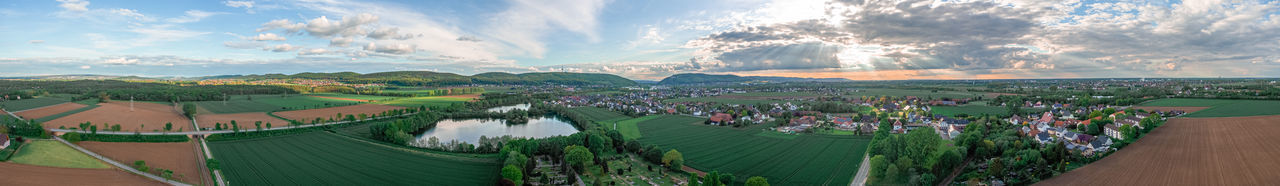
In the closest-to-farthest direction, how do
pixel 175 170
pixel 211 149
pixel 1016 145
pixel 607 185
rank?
pixel 607 185, pixel 175 170, pixel 1016 145, pixel 211 149

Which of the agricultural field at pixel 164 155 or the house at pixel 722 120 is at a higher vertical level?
the house at pixel 722 120

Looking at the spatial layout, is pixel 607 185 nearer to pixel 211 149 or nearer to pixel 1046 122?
pixel 211 149

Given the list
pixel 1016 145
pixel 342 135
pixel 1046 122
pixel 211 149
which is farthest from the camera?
pixel 342 135

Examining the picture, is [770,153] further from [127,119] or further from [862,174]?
[127,119]

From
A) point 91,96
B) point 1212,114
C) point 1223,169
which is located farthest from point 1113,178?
point 91,96

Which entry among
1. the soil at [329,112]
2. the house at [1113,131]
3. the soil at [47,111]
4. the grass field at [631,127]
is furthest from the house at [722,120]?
the soil at [47,111]

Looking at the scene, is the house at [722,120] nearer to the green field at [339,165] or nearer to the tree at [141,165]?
the green field at [339,165]
